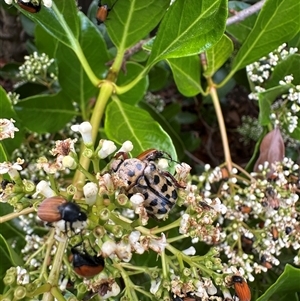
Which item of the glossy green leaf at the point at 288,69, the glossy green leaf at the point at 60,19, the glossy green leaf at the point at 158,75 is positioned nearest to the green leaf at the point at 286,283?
the glossy green leaf at the point at 288,69

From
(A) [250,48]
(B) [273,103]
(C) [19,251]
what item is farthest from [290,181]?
(C) [19,251]

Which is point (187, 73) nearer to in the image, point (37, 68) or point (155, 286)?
point (37, 68)

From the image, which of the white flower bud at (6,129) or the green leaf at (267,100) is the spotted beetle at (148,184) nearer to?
the white flower bud at (6,129)

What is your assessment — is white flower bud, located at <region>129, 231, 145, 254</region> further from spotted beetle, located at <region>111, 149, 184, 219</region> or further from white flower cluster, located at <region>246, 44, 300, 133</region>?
white flower cluster, located at <region>246, 44, 300, 133</region>

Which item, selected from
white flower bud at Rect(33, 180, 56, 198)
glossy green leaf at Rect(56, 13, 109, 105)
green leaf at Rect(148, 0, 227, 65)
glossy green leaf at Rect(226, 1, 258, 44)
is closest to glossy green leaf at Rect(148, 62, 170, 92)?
glossy green leaf at Rect(56, 13, 109, 105)

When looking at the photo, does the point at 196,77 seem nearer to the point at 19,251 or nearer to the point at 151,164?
the point at 151,164
